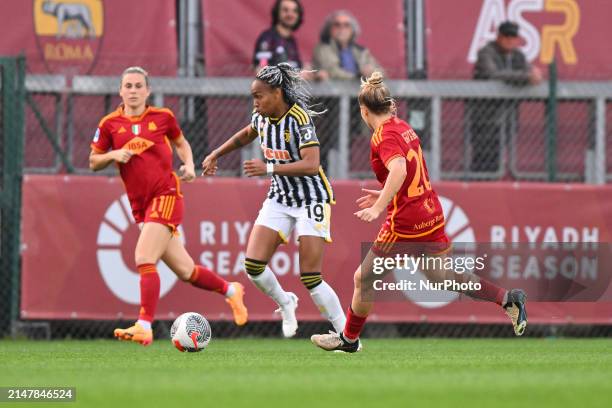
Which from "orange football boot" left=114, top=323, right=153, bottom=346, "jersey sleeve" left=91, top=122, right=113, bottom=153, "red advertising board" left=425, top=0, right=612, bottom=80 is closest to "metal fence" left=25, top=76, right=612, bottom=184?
"red advertising board" left=425, top=0, right=612, bottom=80

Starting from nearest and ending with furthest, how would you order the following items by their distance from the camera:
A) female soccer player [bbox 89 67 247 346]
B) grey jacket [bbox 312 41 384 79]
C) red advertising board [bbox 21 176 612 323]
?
female soccer player [bbox 89 67 247 346] → red advertising board [bbox 21 176 612 323] → grey jacket [bbox 312 41 384 79]

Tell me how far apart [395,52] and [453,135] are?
3.69 ft

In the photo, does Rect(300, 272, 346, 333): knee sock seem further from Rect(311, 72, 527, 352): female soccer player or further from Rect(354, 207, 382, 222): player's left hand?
Rect(354, 207, 382, 222): player's left hand

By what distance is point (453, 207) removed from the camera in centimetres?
1332

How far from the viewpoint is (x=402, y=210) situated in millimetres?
9625

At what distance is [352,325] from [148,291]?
65.5 inches

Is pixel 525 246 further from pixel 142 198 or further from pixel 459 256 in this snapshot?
pixel 142 198

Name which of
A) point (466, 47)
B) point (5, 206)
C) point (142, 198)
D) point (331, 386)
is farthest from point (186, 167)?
point (466, 47)

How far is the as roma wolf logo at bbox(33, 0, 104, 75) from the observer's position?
548 inches

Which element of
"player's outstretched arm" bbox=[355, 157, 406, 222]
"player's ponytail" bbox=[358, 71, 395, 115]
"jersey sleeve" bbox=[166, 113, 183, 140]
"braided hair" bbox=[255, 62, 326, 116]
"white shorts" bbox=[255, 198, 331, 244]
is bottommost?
"white shorts" bbox=[255, 198, 331, 244]

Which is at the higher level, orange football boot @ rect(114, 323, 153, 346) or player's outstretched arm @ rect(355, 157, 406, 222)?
player's outstretched arm @ rect(355, 157, 406, 222)

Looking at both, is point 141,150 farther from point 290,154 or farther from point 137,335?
point 137,335

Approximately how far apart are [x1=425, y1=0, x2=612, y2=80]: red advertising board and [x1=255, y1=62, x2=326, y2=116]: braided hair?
4.54 m

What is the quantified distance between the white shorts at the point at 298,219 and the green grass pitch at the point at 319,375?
92 centimetres
